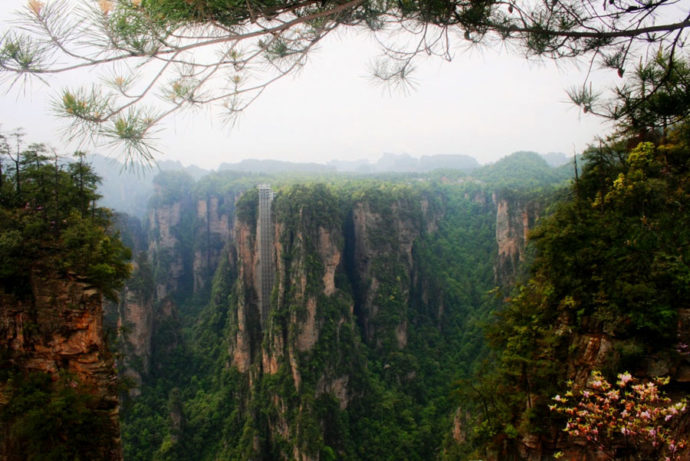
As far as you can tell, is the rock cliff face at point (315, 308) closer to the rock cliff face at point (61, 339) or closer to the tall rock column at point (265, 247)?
the tall rock column at point (265, 247)

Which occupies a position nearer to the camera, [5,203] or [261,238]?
[5,203]

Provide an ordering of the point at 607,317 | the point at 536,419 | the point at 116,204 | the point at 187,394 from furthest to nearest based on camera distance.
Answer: the point at 116,204, the point at 187,394, the point at 536,419, the point at 607,317

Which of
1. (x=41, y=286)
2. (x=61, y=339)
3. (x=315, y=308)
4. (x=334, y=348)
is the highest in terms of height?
(x=41, y=286)

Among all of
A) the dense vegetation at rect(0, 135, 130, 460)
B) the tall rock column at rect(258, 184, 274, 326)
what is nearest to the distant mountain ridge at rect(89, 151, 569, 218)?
the tall rock column at rect(258, 184, 274, 326)

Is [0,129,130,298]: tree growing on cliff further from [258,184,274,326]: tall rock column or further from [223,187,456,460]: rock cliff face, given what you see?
[258,184,274,326]: tall rock column

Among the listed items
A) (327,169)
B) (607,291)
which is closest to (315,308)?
(607,291)

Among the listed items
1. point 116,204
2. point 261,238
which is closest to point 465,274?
point 261,238

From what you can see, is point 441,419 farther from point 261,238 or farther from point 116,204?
point 116,204

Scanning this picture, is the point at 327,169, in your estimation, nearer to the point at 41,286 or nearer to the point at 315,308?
the point at 315,308
